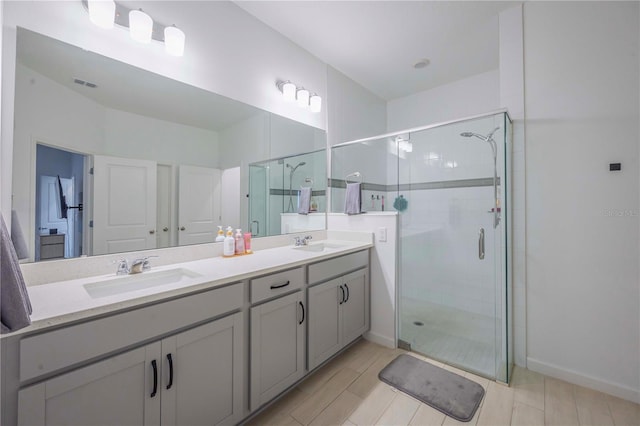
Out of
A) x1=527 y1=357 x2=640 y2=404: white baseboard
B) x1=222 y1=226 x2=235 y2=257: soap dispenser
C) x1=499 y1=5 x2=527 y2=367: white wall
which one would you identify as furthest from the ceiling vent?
x1=527 y1=357 x2=640 y2=404: white baseboard

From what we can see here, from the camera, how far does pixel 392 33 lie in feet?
7.59

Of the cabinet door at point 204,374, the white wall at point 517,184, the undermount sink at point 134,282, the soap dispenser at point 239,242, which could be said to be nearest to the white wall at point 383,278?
the white wall at point 517,184

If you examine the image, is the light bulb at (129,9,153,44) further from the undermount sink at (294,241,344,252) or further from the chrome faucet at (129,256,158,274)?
the undermount sink at (294,241,344,252)

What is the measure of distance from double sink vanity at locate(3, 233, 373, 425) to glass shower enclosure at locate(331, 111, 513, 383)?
938 millimetres

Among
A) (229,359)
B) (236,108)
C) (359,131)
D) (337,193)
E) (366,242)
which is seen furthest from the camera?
(359,131)

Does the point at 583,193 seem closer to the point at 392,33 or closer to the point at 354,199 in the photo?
the point at 354,199

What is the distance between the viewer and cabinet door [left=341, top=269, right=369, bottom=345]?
6.76ft

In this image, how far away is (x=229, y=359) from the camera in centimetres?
128

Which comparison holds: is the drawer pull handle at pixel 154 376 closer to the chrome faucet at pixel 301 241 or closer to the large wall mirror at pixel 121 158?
the large wall mirror at pixel 121 158

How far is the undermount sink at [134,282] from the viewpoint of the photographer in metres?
1.24

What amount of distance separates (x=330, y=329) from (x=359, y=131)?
2311mm

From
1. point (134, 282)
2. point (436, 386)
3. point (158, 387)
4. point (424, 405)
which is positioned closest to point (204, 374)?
point (158, 387)

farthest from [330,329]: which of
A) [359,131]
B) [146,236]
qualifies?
[359,131]

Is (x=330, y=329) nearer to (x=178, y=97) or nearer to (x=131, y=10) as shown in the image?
(x=178, y=97)
